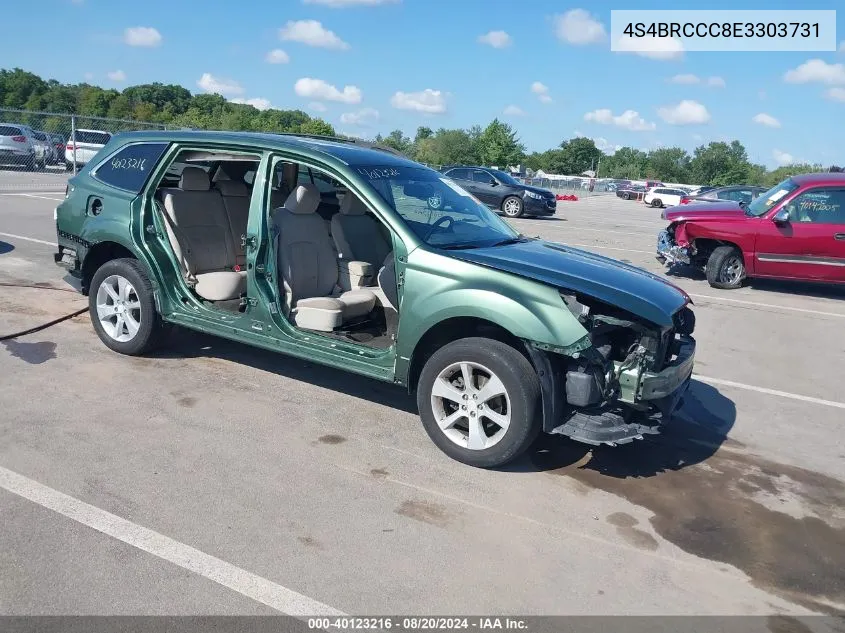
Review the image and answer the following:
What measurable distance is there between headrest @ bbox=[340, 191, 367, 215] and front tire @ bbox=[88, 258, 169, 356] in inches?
65.3

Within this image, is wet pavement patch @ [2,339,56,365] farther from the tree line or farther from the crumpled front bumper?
the tree line

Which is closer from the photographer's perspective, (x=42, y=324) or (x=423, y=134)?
(x=42, y=324)

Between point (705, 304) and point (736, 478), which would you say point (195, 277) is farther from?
point (705, 304)

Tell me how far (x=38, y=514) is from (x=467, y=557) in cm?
208

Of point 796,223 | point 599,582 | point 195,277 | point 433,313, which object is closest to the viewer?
point 599,582

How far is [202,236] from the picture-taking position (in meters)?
6.16

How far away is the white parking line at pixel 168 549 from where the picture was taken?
3033mm

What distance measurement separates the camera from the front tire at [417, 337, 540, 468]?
13.7ft

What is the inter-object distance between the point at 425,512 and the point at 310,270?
8.22 feet

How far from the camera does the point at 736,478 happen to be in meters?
4.64

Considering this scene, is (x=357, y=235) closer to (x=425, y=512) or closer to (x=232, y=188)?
(x=232, y=188)

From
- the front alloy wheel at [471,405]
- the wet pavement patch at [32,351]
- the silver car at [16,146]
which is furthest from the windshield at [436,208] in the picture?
the silver car at [16,146]

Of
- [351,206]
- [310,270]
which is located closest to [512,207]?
[351,206]

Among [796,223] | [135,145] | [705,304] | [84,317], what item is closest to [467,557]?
[135,145]
